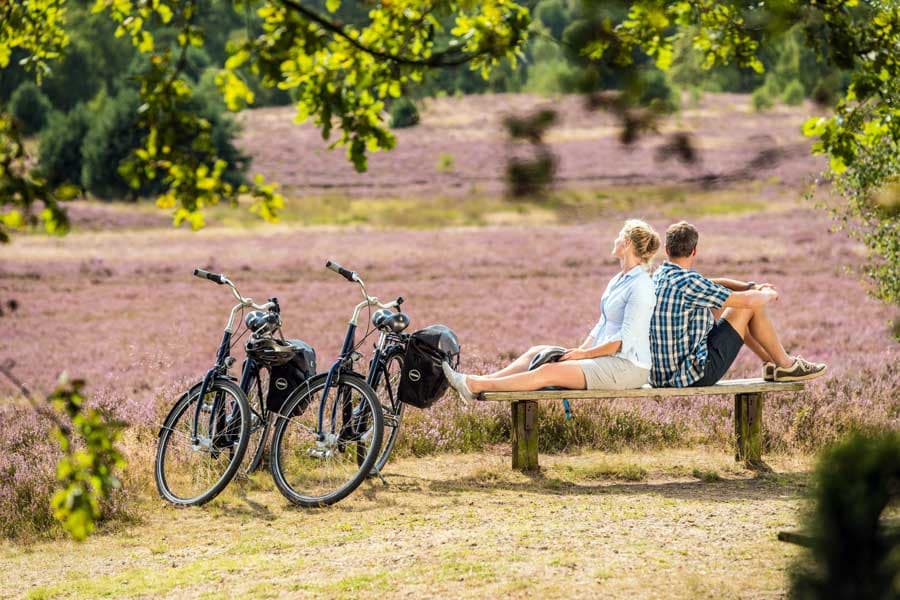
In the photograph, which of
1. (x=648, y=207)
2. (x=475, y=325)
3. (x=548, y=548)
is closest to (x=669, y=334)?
(x=548, y=548)

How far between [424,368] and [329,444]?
78 cm

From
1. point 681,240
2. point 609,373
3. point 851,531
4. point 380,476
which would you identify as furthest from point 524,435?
point 851,531

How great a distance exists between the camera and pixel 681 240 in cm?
749

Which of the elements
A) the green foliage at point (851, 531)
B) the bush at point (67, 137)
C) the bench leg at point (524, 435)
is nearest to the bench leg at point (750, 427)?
the bench leg at point (524, 435)

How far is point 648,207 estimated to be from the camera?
44594 millimetres

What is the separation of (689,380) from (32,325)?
14944mm

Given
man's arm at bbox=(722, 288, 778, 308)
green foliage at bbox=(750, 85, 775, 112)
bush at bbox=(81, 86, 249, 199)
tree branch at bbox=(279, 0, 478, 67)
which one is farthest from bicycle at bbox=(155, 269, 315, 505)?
green foliage at bbox=(750, 85, 775, 112)

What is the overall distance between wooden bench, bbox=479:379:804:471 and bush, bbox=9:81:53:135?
218 feet

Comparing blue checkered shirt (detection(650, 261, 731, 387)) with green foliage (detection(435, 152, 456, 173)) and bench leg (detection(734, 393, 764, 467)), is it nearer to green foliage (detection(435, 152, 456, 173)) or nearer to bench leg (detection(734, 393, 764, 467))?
bench leg (detection(734, 393, 764, 467))

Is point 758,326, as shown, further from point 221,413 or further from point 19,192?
point 19,192

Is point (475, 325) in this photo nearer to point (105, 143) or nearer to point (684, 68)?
point (684, 68)

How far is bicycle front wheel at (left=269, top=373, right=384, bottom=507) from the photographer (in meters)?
7.02

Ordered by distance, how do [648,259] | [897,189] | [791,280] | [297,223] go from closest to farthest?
[897,189] → [648,259] → [791,280] → [297,223]

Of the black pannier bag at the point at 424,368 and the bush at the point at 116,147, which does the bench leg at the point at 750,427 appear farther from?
the bush at the point at 116,147
